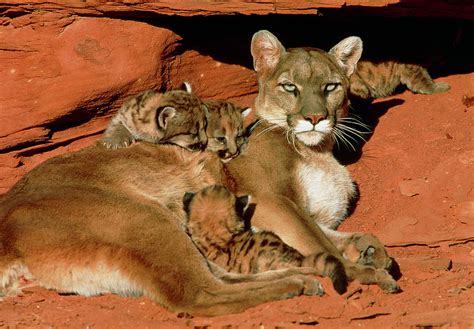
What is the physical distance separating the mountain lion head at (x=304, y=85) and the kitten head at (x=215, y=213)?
1155 millimetres

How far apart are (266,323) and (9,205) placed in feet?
7.40

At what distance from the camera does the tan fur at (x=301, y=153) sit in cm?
762

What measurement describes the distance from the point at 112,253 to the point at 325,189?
2581 mm

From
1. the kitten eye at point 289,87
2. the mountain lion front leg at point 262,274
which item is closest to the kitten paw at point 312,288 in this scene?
the mountain lion front leg at point 262,274

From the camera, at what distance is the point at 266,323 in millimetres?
6176

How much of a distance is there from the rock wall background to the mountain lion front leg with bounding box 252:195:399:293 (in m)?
1.78

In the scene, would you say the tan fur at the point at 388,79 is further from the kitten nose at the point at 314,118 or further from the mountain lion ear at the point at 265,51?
the kitten nose at the point at 314,118

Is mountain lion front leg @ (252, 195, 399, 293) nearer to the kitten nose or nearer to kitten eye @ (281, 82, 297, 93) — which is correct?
the kitten nose

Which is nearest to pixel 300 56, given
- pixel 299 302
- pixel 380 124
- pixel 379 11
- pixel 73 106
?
pixel 379 11

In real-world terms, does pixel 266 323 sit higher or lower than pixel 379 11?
lower

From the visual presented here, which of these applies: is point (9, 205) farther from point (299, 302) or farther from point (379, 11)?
point (379, 11)

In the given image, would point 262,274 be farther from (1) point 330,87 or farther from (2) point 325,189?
(1) point 330,87

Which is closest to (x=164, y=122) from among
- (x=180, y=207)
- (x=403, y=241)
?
(x=180, y=207)

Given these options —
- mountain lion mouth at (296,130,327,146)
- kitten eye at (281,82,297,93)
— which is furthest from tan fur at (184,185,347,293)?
kitten eye at (281,82,297,93)
